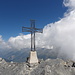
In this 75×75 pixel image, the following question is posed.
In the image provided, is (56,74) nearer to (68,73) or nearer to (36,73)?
(68,73)

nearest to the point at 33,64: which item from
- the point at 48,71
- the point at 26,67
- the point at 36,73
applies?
the point at 26,67

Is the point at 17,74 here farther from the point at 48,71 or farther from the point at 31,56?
the point at 48,71

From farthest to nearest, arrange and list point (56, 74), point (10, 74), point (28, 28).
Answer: point (28, 28) < point (10, 74) < point (56, 74)

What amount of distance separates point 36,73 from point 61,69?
528 centimetres

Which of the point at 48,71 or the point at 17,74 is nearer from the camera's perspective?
the point at 48,71

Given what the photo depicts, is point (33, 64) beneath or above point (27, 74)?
above

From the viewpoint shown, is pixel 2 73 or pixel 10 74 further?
pixel 2 73

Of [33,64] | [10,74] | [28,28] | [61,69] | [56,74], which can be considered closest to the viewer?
[56,74]

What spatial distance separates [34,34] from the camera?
29000 millimetres

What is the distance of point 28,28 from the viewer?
1111 inches

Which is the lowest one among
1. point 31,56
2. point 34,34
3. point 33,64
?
point 33,64

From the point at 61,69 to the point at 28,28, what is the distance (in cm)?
1291

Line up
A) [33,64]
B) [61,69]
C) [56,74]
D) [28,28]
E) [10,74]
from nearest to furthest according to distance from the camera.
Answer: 1. [56,74]
2. [61,69]
3. [10,74]
4. [33,64]
5. [28,28]

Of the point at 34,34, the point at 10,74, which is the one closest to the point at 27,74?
the point at 10,74
